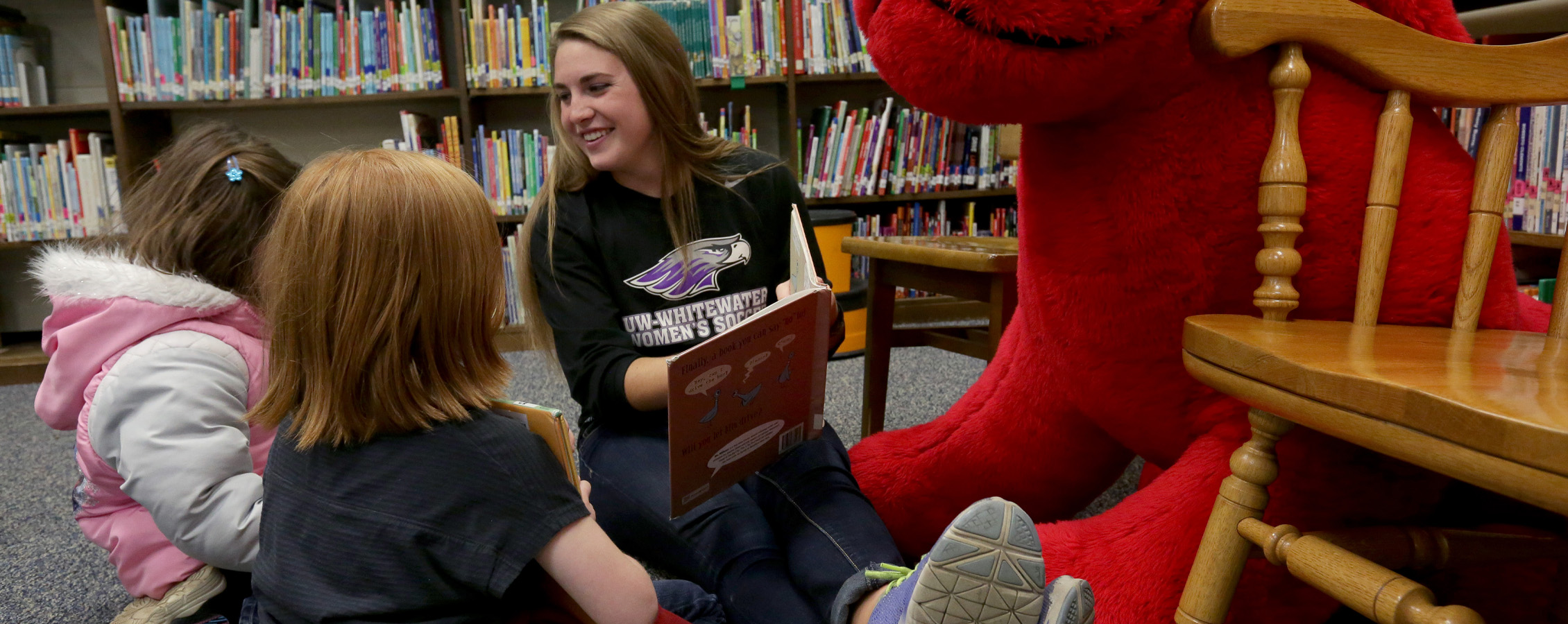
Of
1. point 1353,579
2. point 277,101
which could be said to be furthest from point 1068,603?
point 277,101

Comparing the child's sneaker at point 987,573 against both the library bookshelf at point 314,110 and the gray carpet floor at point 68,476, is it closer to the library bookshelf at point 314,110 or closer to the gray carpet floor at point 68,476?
the gray carpet floor at point 68,476

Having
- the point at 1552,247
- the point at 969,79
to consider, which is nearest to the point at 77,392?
the point at 969,79

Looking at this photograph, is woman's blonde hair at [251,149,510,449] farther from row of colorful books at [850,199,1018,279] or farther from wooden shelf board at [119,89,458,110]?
row of colorful books at [850,199,1018,279]

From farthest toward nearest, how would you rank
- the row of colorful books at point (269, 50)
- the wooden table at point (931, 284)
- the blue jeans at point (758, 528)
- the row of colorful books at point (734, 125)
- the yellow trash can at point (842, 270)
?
the row of colorful books at point (734, 125) → the row of colorful books at point (269, 50) → the yellow trash can at point (842, 270) → the wooden table at point (931, 284) → the blue jeans at point (758, 528)

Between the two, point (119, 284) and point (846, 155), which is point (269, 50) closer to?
point (846, 155)

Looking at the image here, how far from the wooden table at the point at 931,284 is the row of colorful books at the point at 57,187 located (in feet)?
7.30

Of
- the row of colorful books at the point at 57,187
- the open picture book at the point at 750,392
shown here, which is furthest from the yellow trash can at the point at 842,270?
the row of colorful books at the point at 57,187

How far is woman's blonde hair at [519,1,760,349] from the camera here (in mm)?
1059

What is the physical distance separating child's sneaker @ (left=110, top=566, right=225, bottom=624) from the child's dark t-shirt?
1.14 feet

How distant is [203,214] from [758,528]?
2.21 feet

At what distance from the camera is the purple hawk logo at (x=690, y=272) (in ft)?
3.53

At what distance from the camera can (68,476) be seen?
163cm

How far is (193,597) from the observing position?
923mm

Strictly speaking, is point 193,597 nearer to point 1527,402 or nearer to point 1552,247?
point 1527,402
